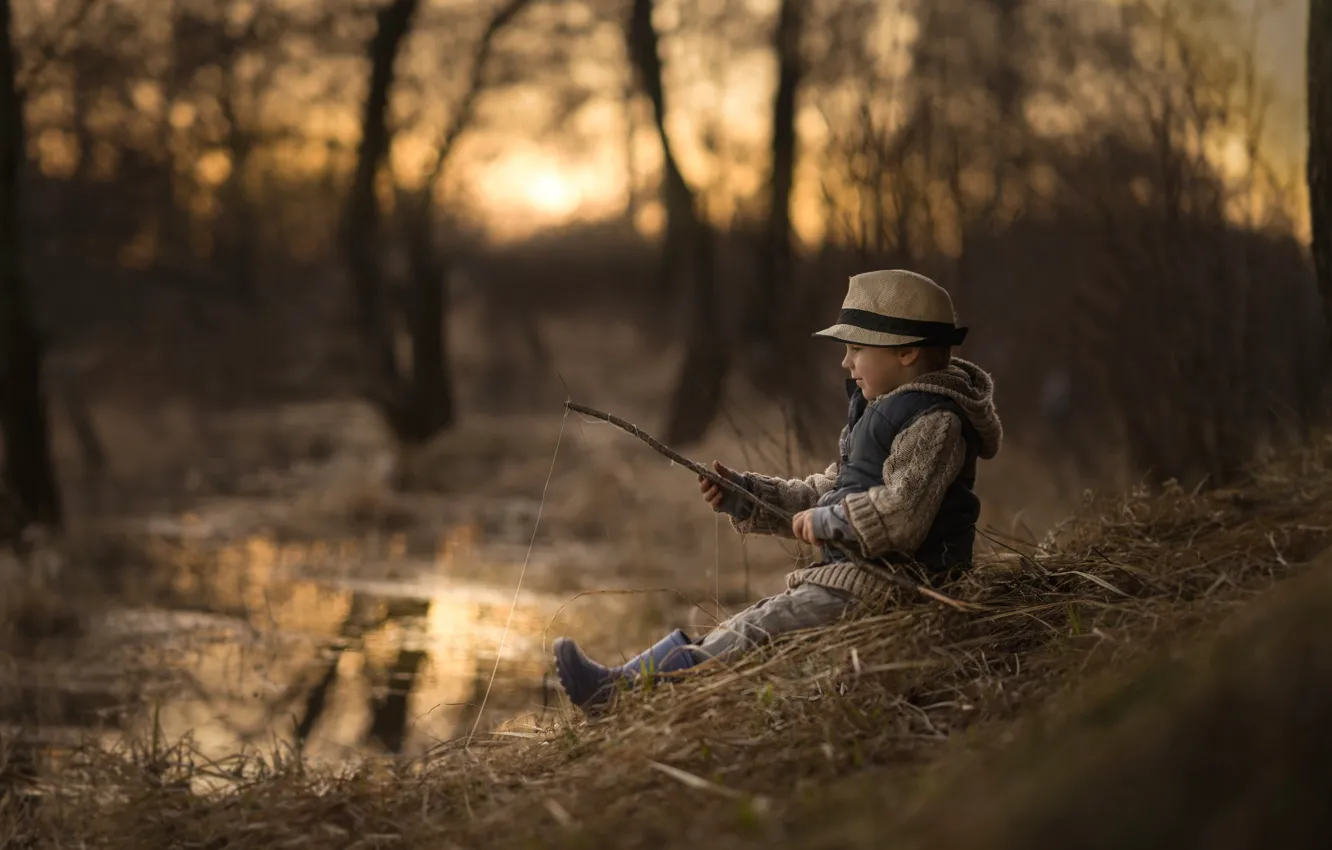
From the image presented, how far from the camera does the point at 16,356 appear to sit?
36.8ft

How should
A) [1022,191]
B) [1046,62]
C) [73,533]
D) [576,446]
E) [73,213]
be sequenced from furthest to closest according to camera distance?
[73,213]
[576,446]
[1046,62]
[73,533]
[1022,191]

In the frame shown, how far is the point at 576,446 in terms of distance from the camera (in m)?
15.8

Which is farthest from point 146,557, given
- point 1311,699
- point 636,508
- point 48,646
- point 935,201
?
point 1311,699

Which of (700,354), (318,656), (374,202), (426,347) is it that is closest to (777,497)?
(318,656)

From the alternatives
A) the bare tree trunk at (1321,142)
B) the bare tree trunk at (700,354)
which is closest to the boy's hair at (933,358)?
the bare tree trunk at (1321,142)

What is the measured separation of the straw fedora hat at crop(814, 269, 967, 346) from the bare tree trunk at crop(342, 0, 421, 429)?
12.6 m

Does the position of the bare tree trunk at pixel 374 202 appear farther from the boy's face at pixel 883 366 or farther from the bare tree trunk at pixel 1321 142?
the boy's face at pixel 883 366

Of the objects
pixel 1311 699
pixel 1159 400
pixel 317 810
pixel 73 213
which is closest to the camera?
pixel 1311 699

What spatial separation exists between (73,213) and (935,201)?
12732 mm

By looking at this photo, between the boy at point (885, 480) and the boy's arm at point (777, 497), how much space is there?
0.34 feet

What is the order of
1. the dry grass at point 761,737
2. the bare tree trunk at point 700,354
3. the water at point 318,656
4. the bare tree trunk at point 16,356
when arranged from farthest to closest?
the bare tree trunk at point 700,354, the bare tree trunk at point 16,356, the water at point 318,656, the dry grass at point 761,737

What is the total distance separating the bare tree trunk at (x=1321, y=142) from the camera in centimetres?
526

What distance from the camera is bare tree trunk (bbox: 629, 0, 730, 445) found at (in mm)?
15062

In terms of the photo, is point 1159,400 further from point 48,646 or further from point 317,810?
point 48,646
